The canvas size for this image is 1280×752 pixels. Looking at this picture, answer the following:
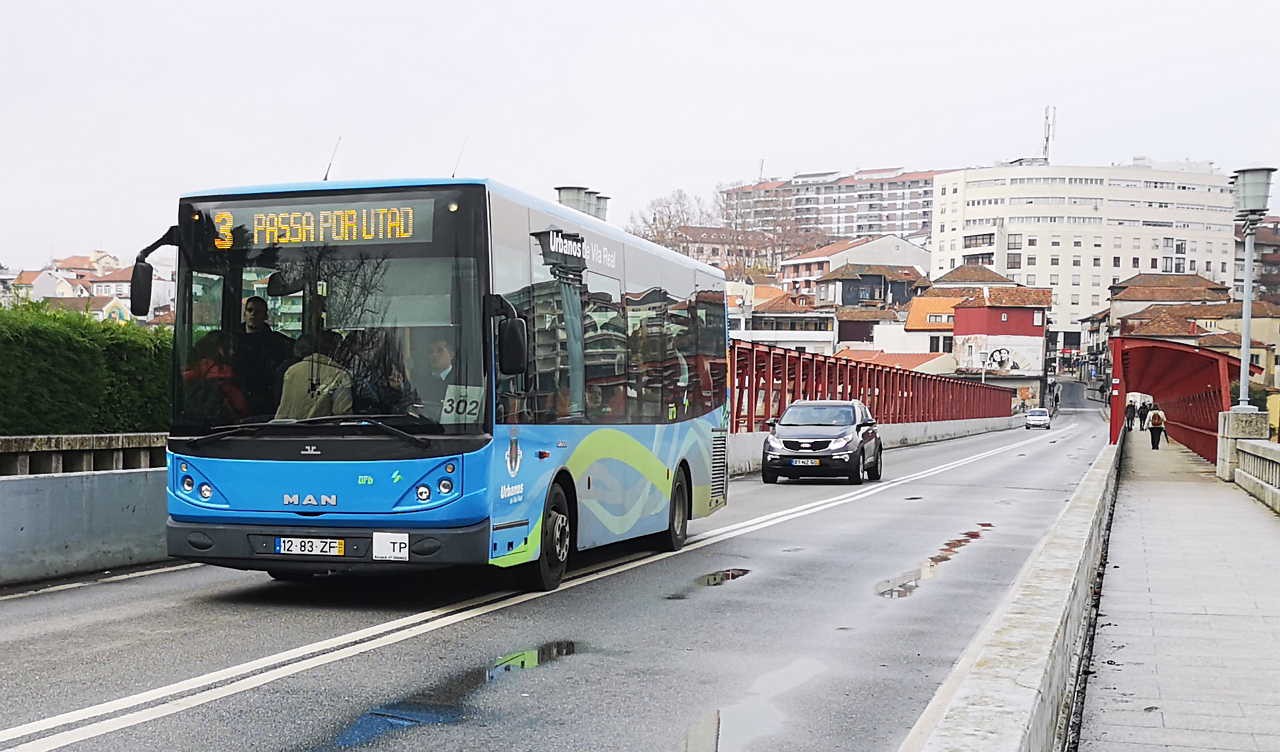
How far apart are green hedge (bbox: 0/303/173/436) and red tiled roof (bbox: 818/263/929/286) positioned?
493ft

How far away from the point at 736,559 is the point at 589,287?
3.56 meters

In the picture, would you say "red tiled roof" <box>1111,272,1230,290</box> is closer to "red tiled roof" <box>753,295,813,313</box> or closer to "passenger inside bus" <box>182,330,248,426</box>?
"red tiled roof" <box>753,295,813,313</box>

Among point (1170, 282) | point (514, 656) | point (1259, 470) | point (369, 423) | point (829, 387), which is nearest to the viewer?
point (514, 656)

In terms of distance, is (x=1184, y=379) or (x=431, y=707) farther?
(x=1184, y=379)

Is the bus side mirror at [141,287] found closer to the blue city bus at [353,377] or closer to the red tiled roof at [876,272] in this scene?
the blue city bus at [353,377]

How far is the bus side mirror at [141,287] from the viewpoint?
966 centimetres

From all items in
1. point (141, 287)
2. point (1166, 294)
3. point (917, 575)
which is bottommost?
point (917, 575)

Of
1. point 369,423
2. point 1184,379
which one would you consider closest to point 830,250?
point 1184,379

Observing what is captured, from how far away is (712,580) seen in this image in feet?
40.5

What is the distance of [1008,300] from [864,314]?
60.3ft

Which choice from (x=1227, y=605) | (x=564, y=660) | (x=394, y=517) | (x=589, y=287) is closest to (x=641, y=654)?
A: (x=564, y=660)

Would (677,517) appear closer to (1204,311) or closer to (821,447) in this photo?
(821,447)

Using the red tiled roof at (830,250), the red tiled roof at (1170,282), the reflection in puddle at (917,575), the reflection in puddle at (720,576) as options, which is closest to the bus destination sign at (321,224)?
the reflection in puddle at (720,576)

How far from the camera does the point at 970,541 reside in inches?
661
